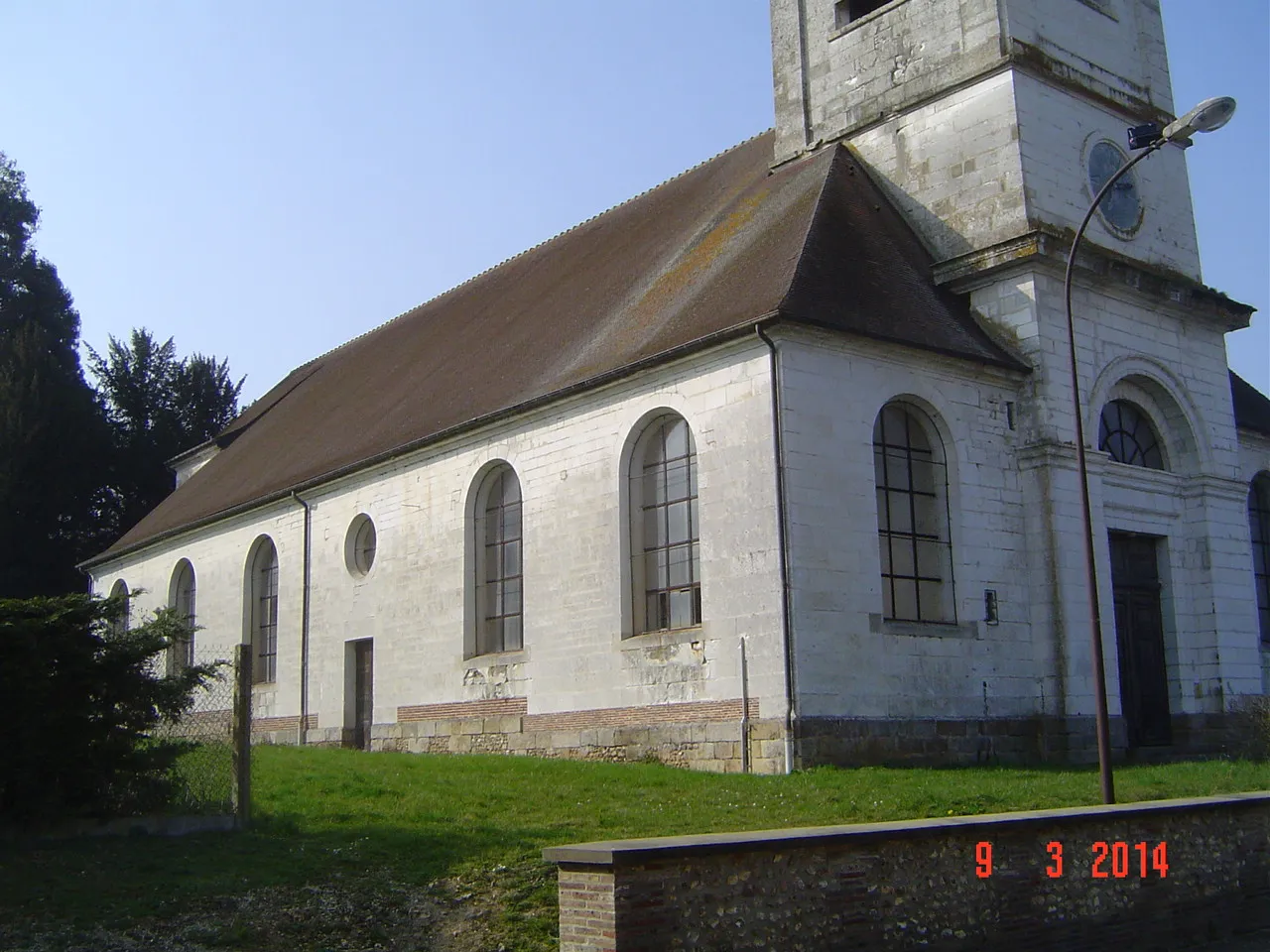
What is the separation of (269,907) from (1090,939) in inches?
223

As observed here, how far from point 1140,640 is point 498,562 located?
9817mm

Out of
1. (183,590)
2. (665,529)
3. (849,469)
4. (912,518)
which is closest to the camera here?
(849,469)

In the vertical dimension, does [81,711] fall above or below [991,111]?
below

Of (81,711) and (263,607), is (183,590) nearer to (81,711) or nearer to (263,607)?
(263,607)

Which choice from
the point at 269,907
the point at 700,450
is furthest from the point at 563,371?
the point at 269,907

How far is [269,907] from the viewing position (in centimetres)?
870

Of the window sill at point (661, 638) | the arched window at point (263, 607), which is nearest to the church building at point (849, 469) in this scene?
the window sill at point (661, 638)

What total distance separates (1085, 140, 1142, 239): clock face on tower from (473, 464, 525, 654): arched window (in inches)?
393

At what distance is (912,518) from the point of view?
1778cm

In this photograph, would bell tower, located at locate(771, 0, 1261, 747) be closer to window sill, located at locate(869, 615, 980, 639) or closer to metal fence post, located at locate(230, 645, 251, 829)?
window sill, located at locate(869, 615, 980, 639)

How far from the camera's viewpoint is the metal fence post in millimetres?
10922

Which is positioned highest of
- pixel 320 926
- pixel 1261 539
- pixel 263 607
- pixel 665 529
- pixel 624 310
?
pixel 624 310

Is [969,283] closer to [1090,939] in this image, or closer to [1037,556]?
[1037,556]

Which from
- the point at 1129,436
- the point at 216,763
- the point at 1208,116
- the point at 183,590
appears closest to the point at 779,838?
the point at 216,763
